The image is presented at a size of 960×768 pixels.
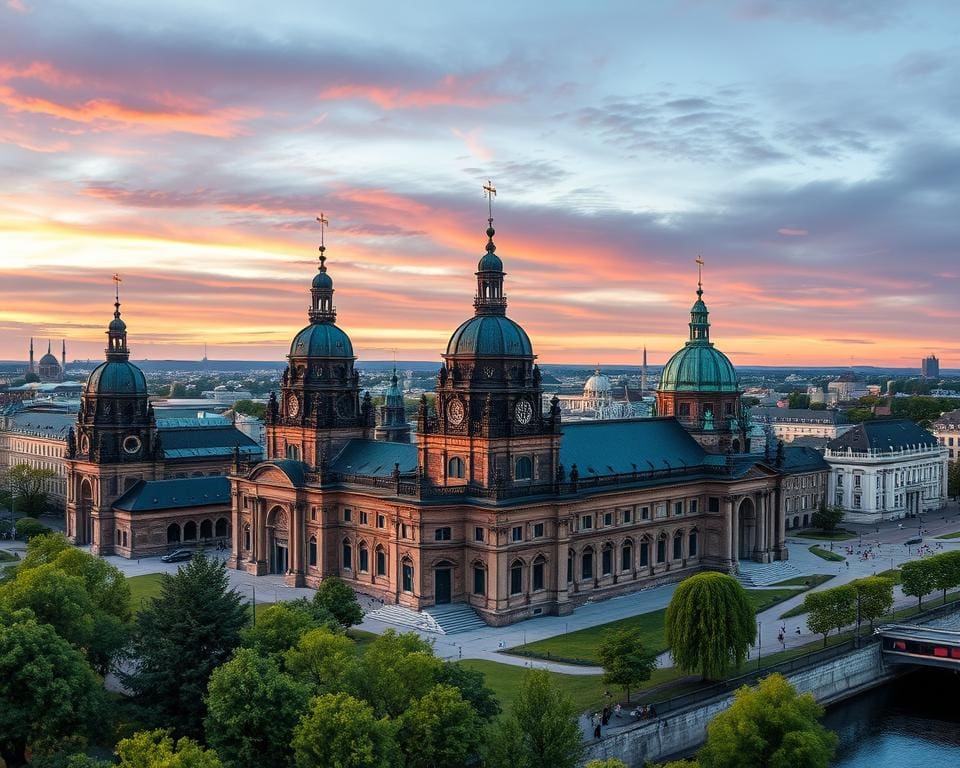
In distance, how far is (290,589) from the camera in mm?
109812

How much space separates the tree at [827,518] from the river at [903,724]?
5819 cm

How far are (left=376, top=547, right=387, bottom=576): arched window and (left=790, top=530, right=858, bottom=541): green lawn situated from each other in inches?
2831

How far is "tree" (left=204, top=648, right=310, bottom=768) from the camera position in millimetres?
55812

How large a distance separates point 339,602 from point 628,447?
44905 mm

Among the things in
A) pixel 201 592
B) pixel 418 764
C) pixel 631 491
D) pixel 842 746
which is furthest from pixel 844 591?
pixel 201 592

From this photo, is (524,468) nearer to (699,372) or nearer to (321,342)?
(321,342)

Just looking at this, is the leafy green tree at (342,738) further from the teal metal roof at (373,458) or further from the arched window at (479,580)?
the teal metal roof at (373,458)

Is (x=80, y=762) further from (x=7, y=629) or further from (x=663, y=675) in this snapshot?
(x=663, y=675)

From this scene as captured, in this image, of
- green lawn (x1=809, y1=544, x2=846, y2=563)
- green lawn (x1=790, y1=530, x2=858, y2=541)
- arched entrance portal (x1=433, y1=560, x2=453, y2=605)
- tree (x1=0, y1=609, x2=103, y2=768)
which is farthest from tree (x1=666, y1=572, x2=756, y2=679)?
green lawn (x1=790, y1=530, x2=858, y2=541)

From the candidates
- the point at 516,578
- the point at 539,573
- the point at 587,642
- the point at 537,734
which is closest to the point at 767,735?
the point at 537,734

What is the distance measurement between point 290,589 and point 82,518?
44902mm

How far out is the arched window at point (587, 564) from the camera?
107 meters

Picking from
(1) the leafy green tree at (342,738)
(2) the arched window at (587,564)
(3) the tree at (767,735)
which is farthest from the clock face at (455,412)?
(1) the leafy green tree at (342,738)

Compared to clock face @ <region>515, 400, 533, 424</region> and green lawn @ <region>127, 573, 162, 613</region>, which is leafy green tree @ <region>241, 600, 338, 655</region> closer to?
clock face @ <region>515, 400, 533, 424</region>
